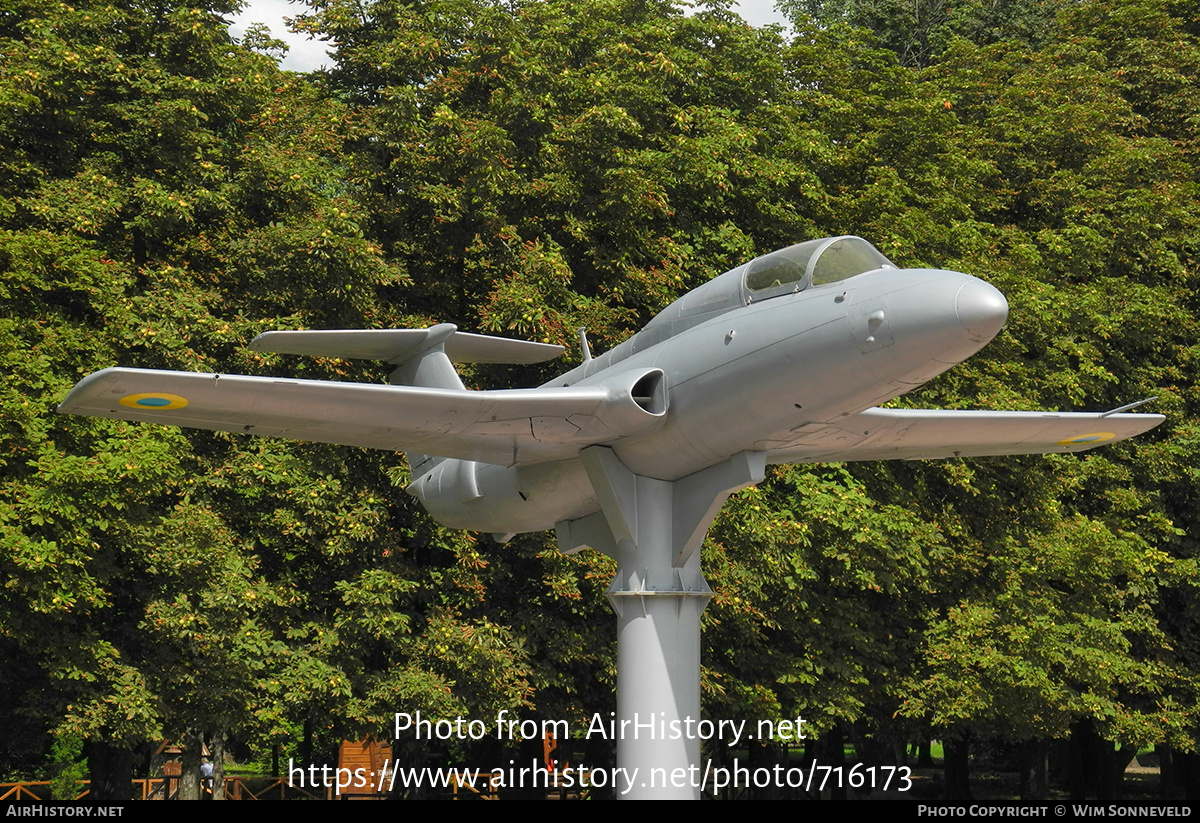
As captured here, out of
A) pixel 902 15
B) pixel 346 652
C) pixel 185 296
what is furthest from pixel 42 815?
pixel 902 15

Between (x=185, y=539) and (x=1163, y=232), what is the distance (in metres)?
22.2

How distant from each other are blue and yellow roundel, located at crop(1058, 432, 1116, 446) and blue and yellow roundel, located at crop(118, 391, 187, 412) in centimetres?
964

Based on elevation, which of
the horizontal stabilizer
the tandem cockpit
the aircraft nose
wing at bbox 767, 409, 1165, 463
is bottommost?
the aircraft nose

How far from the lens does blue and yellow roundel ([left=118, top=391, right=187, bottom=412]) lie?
32.0 ft

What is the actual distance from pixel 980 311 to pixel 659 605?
14.1 feet

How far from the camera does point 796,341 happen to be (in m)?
10.0

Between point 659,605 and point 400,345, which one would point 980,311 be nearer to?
point 659,605

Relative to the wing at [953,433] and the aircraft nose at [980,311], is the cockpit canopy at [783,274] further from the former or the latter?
the wing at [953,433]

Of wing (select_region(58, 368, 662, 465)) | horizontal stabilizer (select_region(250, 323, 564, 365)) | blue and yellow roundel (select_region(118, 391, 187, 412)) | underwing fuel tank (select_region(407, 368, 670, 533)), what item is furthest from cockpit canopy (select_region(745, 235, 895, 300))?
blue and yellow roundel (select_region(118, 391, 187, 412))

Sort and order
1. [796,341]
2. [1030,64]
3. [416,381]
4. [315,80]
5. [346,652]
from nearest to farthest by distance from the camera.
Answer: [796,341] → [416,381] → [346,652] → [315,80] → [1030,64]

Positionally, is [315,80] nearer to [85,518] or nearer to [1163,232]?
[85,518]

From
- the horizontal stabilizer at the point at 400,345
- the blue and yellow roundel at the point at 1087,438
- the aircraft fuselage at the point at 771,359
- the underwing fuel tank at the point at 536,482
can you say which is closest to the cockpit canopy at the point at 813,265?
the aircraft fuselage at the point at 771,359

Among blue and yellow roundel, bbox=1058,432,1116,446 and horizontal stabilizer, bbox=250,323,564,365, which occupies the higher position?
horizontal stabilizer, bbox=250,323,564,365

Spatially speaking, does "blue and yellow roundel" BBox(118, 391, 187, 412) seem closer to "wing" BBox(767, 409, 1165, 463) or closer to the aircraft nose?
"wing" BBox(767, 409, 1165, 463)
